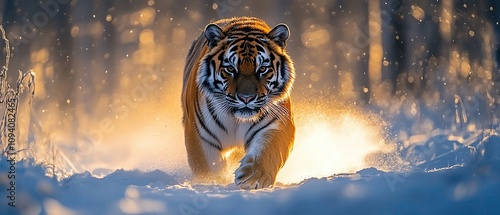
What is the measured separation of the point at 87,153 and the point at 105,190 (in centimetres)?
393

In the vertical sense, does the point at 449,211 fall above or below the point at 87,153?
below

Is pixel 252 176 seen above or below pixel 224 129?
below

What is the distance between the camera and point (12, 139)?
13.4ft

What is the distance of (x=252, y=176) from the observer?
3.71 meters

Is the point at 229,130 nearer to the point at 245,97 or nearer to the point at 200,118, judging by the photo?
the point at 200,118

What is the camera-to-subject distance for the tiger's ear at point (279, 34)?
4.36m

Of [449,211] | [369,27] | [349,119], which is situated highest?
[369,27]

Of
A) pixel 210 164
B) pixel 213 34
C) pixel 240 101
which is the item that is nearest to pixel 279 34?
pixel 213 34

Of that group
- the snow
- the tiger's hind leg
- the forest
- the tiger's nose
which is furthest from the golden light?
the snow

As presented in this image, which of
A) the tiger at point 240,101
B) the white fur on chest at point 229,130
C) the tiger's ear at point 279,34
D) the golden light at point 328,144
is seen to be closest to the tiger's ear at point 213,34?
the tiger at point 240,101

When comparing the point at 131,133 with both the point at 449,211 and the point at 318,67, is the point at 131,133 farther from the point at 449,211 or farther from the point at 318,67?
the point at 449,211

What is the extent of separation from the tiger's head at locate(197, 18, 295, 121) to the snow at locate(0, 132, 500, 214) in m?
0.75

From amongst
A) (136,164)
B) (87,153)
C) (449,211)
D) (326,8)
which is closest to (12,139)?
(136,164)

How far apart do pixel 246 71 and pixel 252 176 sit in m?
0.63
